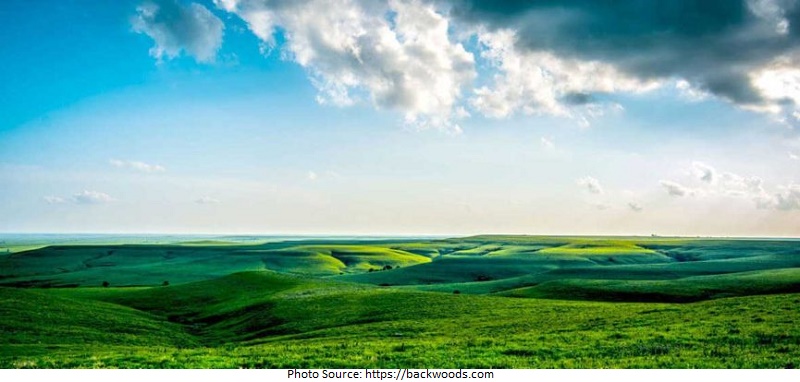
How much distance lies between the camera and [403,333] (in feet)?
118

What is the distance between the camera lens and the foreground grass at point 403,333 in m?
22.6

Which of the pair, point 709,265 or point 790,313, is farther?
point 709,265

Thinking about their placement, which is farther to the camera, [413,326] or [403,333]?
[413,326]

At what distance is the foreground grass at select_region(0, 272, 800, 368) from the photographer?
22625 millimetres

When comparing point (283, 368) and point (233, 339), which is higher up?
point (283, 368)

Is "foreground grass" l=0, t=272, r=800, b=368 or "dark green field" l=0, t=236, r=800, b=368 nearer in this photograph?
"foreground grass" l=0, t=272, r=800, b=368

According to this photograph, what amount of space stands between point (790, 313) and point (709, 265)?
102 m

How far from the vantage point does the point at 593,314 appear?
41.1m

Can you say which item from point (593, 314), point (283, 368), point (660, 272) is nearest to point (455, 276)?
point (660, 272)

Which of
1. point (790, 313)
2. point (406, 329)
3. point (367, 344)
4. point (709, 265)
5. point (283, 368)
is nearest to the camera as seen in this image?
point (283, 368)

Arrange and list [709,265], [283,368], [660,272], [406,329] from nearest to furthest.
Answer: [283,368], [406,329], [660,272], [709,265]

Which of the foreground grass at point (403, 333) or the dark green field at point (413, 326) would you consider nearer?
the foreground grass at point (403, 333)

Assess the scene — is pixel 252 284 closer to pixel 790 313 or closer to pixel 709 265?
pixel 790 313
